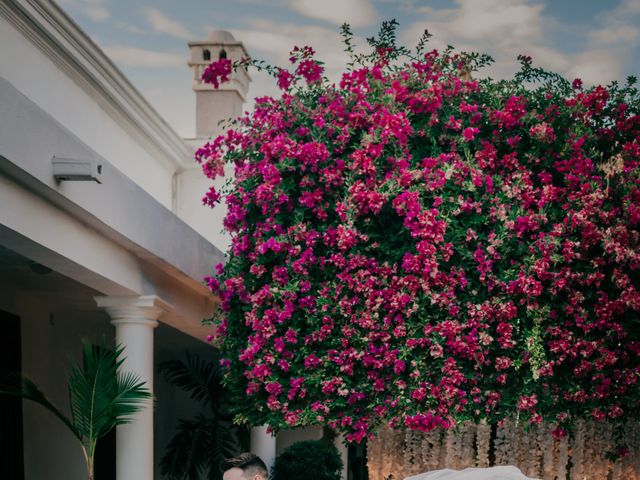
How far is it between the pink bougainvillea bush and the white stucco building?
1227mm

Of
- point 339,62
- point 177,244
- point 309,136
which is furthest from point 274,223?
point 339,62

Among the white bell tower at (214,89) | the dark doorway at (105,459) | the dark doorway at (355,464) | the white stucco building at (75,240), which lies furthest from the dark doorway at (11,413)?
the dark doorway at (355,464)

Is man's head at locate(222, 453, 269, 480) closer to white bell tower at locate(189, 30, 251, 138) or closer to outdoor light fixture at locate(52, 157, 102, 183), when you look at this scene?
outdoor light fixture at locate(52, 157, 102, 183)

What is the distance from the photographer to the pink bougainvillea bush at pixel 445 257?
721cm

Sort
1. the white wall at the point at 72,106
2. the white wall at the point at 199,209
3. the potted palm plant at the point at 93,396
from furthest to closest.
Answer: the white wall at the point at 199,209
the white wall at the point at 72,106
the potted palm plant at the point at 93,396

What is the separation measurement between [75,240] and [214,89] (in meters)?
8.54

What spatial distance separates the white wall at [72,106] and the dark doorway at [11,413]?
95.0 inches

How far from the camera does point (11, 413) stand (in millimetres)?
9867

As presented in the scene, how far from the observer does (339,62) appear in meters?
17.3

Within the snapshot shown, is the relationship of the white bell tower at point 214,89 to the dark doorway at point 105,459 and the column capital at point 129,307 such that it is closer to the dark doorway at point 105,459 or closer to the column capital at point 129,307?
the dark doorway at point 105,459

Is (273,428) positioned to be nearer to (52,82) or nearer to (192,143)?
(52,82)

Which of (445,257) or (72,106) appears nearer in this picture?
(445,257)

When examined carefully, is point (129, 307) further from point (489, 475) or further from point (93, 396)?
point (489, 475)

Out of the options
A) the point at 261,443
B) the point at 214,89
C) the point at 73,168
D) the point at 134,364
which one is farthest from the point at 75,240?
the point at 214,89
